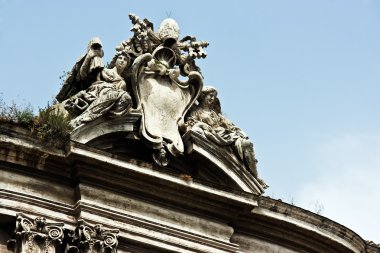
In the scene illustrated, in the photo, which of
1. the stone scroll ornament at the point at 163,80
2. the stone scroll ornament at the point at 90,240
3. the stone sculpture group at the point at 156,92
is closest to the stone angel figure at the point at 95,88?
the stone sculpture group at the point at 156,92

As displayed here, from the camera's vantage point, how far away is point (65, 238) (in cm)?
2175

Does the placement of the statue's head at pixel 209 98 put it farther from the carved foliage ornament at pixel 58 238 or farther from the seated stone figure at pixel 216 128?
the carved foliage ornament at pixel 58 238

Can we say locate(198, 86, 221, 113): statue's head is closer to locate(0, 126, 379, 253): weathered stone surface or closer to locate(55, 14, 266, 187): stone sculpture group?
locate(55, 14, 266, 187): stone sculpture group

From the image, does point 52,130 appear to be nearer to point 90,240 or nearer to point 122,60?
point 90,240

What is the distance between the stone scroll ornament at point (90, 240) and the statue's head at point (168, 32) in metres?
3.87

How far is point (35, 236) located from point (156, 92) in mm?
3560

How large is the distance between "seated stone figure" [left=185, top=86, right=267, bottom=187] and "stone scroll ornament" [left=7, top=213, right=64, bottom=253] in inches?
126

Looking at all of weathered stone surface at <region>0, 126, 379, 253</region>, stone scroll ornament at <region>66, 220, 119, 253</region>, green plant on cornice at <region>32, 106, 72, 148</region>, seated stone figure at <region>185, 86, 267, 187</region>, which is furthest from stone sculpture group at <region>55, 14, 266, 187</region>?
stone scroll ornament at <region>66, 220, 119, 253</region>

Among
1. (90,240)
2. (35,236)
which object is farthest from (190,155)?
(35,236)

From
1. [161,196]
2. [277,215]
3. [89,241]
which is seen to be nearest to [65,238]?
[89,241]

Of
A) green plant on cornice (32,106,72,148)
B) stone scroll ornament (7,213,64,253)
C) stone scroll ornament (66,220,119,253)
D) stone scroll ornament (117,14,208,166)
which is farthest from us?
stone scroll ornament (117,14,208,166)

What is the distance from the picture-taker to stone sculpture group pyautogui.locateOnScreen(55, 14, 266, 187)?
22.9 meters

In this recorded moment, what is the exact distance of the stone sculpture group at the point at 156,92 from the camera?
2292 cm

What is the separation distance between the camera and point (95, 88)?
23.1 m
